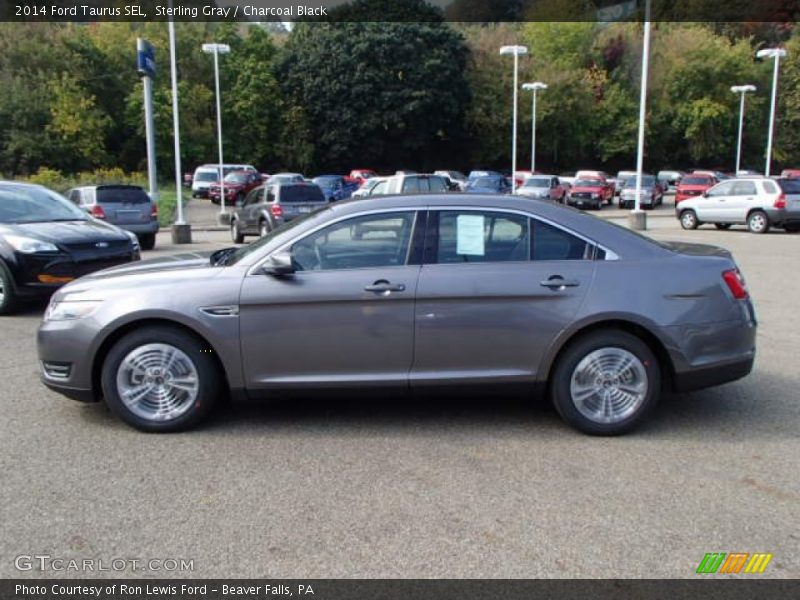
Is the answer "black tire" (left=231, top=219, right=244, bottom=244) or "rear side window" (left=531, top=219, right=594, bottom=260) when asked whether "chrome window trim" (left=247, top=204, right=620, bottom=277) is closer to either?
"rear side window" (left=531, top=219, right=594, bottom=260)

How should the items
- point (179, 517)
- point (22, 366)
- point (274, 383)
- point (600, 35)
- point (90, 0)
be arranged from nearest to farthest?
point (179, 517) < point (274, 383) < point (22, 366) < point (90, 0) < point (600, 35)

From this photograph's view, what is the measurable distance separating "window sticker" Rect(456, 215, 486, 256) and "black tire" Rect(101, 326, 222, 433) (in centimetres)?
190

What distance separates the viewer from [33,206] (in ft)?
32.3

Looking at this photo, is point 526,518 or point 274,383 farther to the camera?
point 274,383

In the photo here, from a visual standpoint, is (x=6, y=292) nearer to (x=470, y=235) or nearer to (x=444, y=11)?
(x=470, y=235)

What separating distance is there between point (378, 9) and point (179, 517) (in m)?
58.4

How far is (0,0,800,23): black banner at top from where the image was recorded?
49.5m

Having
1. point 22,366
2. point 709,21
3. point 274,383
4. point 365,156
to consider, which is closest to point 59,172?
point 365,156

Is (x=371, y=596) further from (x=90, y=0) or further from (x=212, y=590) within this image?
(x=90, y=0)

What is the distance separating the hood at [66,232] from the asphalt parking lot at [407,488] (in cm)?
371

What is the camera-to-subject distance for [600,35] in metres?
68.1

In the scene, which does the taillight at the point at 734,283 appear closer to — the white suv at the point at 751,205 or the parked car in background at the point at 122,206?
the parked car in background at the point at 122,206

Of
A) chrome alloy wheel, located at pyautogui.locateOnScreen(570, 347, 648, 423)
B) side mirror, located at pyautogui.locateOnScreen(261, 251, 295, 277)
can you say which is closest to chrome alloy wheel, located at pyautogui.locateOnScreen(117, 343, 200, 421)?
side mirror, located at pyautogui.locateOnScreen(261, 251, 295, 277)

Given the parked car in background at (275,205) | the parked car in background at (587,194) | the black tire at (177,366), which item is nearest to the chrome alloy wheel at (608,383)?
the black tire at (177,366)
